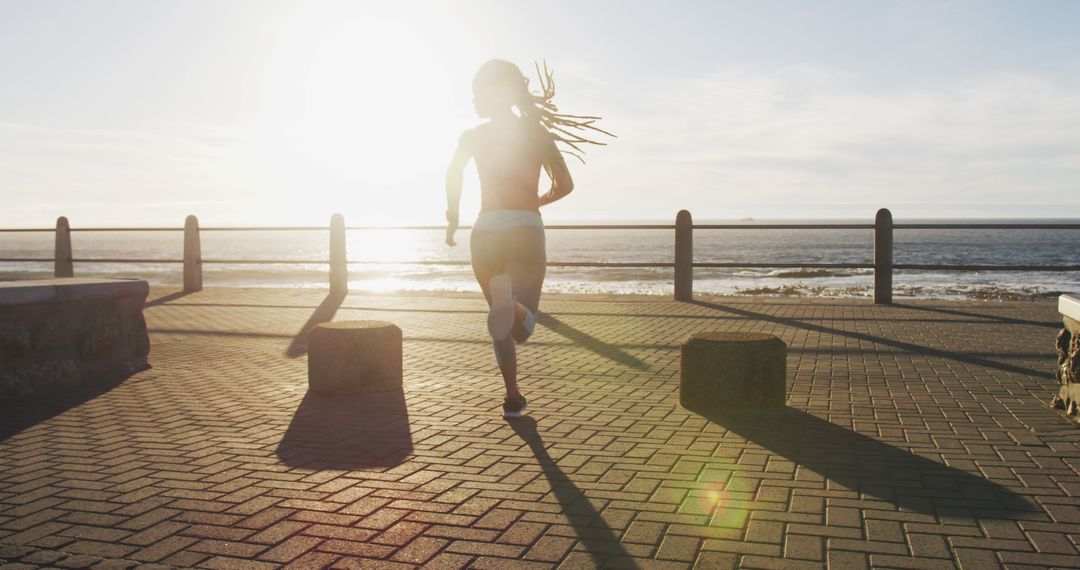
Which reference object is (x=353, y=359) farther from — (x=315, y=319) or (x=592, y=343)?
(x=315, y=319)

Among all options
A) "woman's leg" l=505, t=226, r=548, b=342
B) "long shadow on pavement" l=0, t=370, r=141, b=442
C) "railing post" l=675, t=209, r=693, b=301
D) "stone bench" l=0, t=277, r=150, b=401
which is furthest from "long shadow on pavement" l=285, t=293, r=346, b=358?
"railing post" l=675, t=209, r=693, b=301

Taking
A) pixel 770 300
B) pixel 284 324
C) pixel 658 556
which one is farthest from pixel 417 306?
pixel 658 556

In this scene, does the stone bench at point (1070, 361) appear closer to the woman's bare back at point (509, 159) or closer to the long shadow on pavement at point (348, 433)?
the woman's bare back at point (509, 159)

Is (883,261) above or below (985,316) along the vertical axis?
above

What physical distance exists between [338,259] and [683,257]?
563cm

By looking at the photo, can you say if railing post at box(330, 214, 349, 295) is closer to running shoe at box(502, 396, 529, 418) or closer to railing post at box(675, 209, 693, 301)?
railing post at box(675, 209, 693, 301)

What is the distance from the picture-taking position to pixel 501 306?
5.20 m

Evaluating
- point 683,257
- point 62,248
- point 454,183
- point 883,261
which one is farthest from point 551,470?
point 62,248

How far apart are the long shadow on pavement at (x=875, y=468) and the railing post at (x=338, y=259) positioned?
10.7 metres

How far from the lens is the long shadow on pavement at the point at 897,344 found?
287 inches

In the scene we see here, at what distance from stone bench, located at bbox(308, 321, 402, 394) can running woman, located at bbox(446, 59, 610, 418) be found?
116 cm

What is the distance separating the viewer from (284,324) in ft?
36.8

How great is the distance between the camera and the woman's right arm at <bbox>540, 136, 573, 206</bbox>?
5.60 metres

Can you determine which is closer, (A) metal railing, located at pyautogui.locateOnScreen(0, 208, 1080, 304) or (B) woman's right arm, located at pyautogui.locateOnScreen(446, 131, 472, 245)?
(B) woman's right arm, located at pyautogui.locateOnScreen(446, 131, 472, 245)
